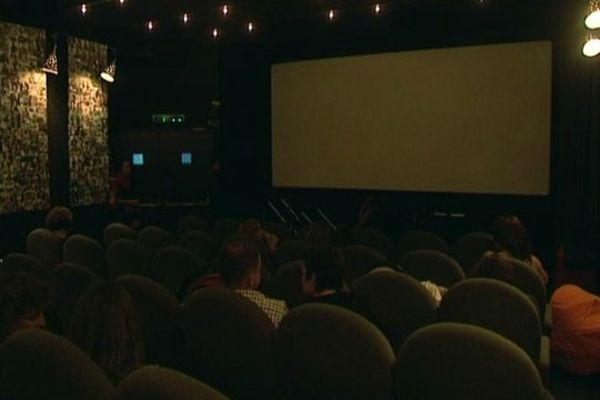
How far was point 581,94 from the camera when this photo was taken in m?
7.58

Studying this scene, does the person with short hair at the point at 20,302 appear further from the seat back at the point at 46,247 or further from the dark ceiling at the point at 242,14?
the dark ceiling at the point at 242,14

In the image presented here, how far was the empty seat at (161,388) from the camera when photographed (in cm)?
134

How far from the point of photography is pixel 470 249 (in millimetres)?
6359

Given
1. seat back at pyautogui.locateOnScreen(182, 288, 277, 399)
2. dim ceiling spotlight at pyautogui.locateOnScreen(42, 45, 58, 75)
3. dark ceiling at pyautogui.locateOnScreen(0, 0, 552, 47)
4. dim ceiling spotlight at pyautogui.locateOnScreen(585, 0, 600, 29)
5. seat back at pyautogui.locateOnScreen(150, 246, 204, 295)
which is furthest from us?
dim ceiling spotlight at pyautogui.locateOnScreen(42, 45, 58, 75)

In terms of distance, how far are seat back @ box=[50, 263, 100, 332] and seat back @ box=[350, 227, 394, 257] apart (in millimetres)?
3263

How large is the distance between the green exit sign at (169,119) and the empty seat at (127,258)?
942 cm

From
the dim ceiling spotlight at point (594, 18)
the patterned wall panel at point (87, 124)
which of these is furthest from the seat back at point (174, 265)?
the patterned wall panel at point (87, 124)

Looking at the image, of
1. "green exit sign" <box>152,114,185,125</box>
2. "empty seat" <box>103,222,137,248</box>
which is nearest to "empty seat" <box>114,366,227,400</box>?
"empty seat" <box>103,222,137,248</box>

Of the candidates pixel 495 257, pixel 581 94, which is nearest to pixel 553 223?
pixel 581 94

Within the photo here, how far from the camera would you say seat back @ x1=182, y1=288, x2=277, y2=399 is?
2785 millimetres

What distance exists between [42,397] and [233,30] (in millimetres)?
9252

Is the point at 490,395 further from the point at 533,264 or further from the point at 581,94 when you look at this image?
the point at 581,94

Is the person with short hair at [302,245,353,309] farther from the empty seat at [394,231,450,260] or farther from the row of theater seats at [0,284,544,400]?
the empty seat at [394,231,450,260]

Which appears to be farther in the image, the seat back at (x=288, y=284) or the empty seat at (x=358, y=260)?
the empty seat at (x=358, y=260)
